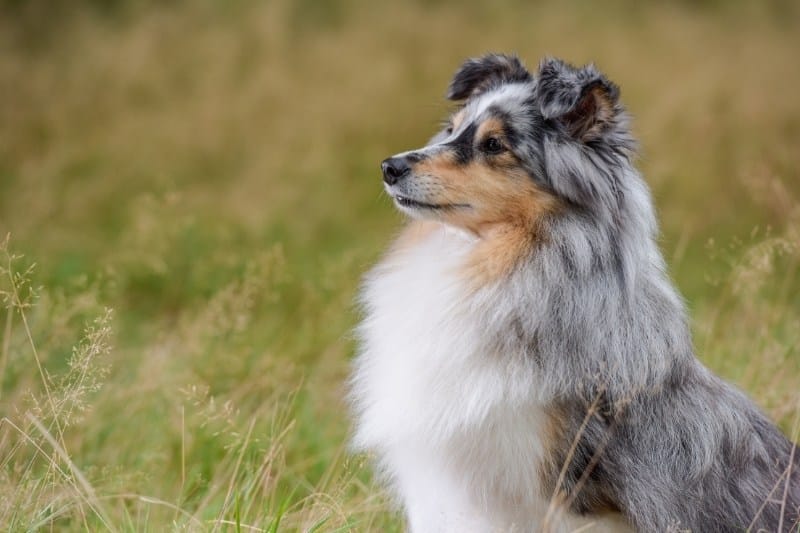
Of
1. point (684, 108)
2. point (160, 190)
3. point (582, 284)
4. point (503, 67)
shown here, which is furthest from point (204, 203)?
point (582, 284)

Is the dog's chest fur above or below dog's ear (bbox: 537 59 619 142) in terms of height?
below

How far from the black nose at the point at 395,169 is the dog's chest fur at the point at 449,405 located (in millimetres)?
276

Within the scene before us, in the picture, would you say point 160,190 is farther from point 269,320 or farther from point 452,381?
point 452,381

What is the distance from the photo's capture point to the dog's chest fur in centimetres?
374

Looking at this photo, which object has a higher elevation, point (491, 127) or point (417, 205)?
point (491, 127)

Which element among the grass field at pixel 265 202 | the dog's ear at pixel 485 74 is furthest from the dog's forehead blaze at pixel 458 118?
the grass field at pixel 265 202

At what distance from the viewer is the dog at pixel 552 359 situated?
376cm

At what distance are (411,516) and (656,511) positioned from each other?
0.90 metres

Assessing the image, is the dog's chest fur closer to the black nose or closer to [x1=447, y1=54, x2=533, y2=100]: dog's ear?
the black nose

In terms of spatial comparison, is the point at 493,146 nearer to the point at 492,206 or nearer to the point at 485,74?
the point at 492,206

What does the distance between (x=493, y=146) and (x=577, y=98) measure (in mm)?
361

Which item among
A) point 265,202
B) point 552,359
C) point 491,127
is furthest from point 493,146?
point 265,202

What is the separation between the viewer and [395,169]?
4.10m

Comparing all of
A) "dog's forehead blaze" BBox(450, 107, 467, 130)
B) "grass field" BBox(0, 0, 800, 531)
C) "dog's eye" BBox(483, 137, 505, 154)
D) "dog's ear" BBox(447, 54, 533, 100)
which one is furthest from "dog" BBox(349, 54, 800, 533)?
"grass field" BBox(0, 0, 800, 531)
